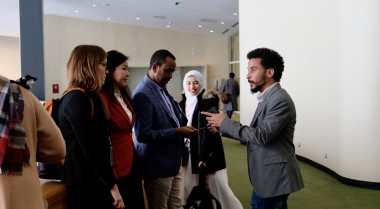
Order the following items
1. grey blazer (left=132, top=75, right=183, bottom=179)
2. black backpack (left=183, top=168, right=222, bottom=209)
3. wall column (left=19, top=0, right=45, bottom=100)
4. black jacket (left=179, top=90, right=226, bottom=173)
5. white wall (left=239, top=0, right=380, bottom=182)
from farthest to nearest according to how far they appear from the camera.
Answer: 1. wall column (left=19, top=0, right=45, bottom=100)
2. white wall (left=239, top=0, right=380, bottom=182)
3. black jacket (left=179, top=90, right=226, bottom=173)
4. black backpack (left=183, top=168, right=222, bottom=209)
5. grey blazer (left=132, top=75, right=183, bottom=179)

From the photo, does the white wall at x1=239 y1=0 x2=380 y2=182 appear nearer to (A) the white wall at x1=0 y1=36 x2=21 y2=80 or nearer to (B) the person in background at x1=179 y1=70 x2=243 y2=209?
(B) the person in background at x1=179 y1=70 x2=243 y2=209

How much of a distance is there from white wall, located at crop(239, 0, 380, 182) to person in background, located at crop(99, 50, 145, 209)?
3465mm

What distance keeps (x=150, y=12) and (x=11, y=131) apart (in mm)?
11204

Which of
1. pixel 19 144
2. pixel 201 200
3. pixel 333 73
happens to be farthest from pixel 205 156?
pixel 333 73

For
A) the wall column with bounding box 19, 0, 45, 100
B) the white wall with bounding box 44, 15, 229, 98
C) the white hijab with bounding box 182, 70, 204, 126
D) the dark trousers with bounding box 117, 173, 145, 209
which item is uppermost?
the white wall with bounding box 44, 15, 229, 98

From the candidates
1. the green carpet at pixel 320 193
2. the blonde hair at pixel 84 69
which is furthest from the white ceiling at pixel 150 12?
Result: the blonde hair at pixel 84 69

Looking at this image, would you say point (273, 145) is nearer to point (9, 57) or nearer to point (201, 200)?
point (201, 200)

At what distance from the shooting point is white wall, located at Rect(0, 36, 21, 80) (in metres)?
15.4

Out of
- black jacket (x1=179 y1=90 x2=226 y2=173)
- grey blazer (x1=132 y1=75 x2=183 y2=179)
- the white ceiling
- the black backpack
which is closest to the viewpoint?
grey blazer (x1=132 y1=75 x2=183 y2=179)

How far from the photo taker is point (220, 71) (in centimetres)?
1633

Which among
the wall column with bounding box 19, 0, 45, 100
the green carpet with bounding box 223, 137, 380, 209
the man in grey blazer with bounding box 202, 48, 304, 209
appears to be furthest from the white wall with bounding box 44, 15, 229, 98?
the man in grey blazer with bounding box 202, 48, 304, 209

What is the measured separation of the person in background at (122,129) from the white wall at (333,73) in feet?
11.4

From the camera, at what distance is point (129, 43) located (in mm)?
14742

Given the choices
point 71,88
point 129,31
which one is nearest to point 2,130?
point 71,88
